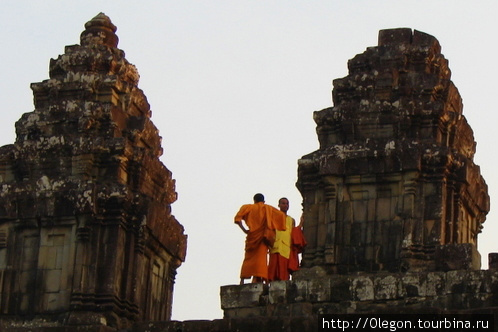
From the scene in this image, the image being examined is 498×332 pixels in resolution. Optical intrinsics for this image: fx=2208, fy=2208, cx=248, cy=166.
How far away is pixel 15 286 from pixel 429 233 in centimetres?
902

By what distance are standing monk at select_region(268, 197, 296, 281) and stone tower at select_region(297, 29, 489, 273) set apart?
94 cm

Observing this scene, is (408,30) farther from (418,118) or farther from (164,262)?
(164,262)

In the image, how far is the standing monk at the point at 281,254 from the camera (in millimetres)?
41312

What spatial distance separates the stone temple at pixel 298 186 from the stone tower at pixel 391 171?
0.03 meters

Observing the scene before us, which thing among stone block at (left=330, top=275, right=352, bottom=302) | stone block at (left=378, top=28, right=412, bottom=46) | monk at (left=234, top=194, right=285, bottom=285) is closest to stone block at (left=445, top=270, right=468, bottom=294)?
stone block at (left=330, top=275, right=352, bottom=302)

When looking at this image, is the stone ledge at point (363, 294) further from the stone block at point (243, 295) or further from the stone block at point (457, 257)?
the stone block at point (457, 257)

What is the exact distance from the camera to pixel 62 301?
44.9 meters

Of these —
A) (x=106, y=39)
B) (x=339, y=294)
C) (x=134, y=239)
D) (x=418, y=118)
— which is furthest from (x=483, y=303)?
(x=106, y=39)

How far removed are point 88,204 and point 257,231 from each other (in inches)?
216

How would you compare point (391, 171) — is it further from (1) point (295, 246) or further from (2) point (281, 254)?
(2) point (281, 254)

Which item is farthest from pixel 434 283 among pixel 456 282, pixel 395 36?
pixel 395 36

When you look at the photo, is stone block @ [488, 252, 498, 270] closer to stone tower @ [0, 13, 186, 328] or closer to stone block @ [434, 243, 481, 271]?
stone block @ [434, 243, 481, 271]

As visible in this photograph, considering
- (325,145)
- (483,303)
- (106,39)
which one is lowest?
(483,303)

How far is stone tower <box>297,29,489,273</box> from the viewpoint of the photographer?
139 ft
